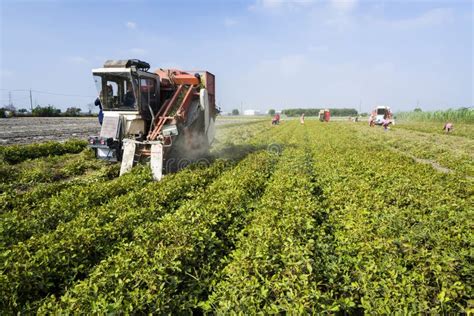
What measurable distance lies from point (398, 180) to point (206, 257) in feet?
18.5

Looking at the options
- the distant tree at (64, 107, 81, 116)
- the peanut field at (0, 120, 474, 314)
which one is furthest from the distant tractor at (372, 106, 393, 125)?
the distant tree at (64, 107, 81, 116)

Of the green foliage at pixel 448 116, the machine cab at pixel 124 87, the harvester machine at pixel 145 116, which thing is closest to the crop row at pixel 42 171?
the harvester machine at pixel 145 116

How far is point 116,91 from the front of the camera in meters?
10.4

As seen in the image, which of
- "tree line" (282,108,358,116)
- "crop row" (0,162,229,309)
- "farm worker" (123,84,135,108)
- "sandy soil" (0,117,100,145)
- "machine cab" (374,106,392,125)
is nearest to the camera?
"crop row" (0,162,229,309)

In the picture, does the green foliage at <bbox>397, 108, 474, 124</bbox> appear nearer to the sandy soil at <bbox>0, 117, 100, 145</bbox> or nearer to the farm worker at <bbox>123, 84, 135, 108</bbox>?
the sandy soil at <bbox>0, 117, 100, 145</bbox>

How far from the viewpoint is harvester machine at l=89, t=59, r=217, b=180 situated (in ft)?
31.3

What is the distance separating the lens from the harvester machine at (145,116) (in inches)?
376

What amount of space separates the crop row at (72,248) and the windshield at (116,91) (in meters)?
4.62

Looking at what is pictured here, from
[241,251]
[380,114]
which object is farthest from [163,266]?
[380,114]

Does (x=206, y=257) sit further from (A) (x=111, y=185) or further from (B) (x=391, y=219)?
(A) (x=111, y=185)

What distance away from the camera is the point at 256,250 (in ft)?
13.1

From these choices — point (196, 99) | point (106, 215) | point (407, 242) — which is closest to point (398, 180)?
point (407, 242)

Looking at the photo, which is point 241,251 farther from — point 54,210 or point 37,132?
point 37,132

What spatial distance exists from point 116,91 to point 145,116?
1.25 metres
